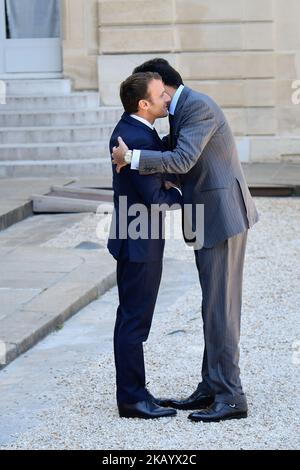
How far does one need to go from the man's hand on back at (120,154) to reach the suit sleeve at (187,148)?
0.09m

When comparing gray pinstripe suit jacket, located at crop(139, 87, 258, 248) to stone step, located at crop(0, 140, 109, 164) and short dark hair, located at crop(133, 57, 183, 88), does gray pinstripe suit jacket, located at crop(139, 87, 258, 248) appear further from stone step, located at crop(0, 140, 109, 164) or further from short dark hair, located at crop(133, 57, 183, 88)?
stone step, located at crop(0, 140, 109, 164)

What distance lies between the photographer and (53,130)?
1535 cm

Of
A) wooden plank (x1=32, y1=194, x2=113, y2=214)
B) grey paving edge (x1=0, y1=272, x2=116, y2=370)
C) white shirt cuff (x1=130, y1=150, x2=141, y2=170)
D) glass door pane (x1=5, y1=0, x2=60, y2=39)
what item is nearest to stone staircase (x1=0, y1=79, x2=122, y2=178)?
glass door pane (x1=5, y1=0, x2=60, y2=39)

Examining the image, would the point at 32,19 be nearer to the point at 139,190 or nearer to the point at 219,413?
the point at 139,190

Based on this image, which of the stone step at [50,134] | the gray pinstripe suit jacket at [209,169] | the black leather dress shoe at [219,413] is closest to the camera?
the gray pinstripe suit jacket at [209,169]

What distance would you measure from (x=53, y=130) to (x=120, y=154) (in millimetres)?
9565

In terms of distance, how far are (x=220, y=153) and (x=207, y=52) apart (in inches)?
414

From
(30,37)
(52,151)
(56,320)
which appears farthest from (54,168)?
(56,320)

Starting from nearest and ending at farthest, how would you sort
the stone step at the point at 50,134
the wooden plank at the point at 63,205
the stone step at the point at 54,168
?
the wooden plank at the point at 63,205
the stone step at the point at 54,168
the stone step at the point at 50,134

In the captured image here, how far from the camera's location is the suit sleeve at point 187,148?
585 centimetres

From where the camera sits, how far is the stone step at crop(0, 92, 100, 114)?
51.8 feet

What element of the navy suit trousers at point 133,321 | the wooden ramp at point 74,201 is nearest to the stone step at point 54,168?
the wooden ramp at point 74,201

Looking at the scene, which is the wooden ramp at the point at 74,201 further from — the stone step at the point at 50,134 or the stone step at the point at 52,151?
the stone step at the point at 50,134
